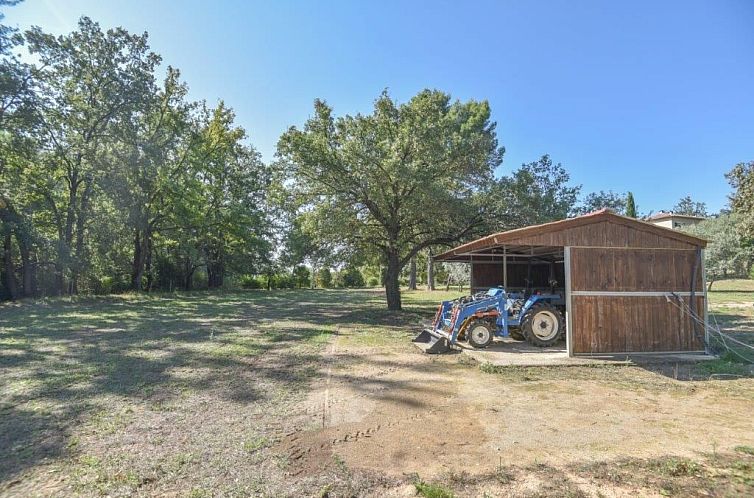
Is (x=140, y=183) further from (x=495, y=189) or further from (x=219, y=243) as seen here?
(x=495, y=189)

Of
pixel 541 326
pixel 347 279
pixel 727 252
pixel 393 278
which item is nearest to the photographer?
pixel 541 326

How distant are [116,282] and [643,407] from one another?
2761 cm

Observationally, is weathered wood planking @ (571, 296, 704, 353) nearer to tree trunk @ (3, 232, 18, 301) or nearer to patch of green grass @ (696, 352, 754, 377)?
patch of green grass @ (696, 352, 754, 377)

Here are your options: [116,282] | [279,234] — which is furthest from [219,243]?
[116,282]

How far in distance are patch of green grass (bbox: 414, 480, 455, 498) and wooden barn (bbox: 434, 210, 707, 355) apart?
5.28 meters

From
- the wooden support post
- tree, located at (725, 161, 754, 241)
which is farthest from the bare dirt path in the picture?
tree, located at (725, 161, 754, 241)

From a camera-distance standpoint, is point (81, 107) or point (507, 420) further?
point (81, 107)

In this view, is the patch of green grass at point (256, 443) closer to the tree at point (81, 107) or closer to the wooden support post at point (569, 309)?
the wooden support post at point (569, 309)

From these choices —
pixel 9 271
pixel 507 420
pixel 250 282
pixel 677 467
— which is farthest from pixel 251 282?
pixel 677 467

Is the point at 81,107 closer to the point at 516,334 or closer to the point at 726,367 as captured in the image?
the point at 516,334

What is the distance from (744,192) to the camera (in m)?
16.4

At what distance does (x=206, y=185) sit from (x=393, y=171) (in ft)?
59.4

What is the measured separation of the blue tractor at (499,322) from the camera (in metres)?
8.65

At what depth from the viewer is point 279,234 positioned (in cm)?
3306
